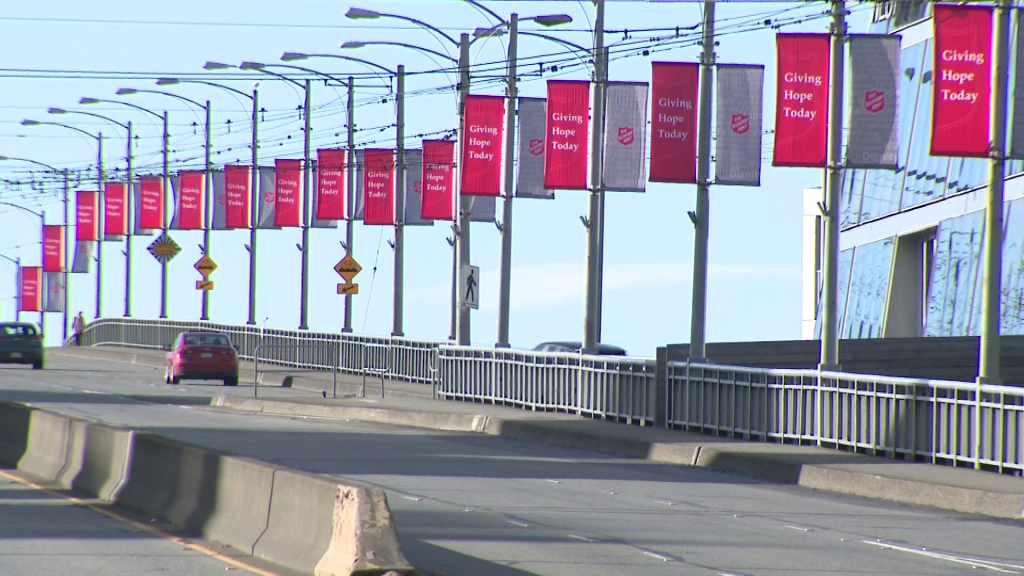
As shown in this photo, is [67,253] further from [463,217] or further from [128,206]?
[463,217]

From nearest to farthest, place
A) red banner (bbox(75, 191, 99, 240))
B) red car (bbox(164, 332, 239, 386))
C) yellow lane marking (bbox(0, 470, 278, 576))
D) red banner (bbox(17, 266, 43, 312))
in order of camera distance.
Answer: yellow lane marking (bbox(0, 470, 278, 576)) < red car (bbox(164, 332, 239, 386)) < red banner (bbox(75, 191, 99, 240)) < red banner (bbox(17, 266, 43, 312))

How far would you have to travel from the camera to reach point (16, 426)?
23.7m

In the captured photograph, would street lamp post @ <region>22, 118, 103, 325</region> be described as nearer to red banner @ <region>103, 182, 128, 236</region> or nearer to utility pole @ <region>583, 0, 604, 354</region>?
red banner @ <region>103, 182, 128, 236</region>

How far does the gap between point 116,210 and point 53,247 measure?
26.3 metres

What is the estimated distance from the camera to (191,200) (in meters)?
56.5

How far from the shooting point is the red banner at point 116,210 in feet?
208

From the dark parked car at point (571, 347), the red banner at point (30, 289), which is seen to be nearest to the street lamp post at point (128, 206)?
the dark parked car at point (571, 347)

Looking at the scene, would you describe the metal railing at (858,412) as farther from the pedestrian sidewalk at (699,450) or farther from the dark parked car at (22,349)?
the dark parked car at (22,349)

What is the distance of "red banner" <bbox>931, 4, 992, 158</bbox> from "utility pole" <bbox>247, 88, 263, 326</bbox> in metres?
34.3

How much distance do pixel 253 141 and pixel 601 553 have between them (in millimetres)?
45453

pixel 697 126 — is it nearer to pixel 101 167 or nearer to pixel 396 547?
pixel 396 547

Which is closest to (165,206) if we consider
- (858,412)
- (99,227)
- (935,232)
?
(99,227)

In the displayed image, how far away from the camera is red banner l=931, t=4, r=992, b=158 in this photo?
22.0m

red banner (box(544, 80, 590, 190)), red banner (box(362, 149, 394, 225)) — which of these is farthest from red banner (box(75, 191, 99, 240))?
red banner (box(544, 80, 590, 190))
